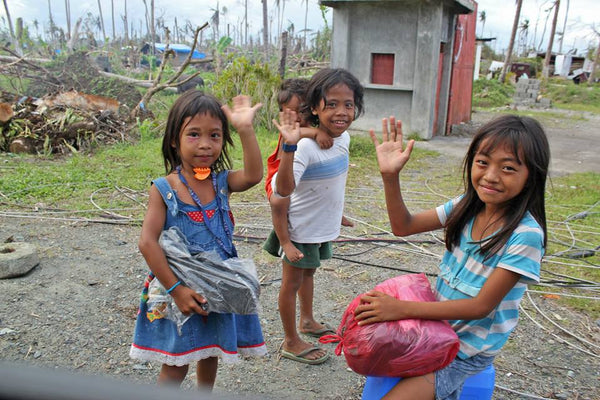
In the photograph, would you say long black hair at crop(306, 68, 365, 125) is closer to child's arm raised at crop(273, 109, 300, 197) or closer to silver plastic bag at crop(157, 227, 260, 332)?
child's arm raised at crop(273, 109, 300, 197)

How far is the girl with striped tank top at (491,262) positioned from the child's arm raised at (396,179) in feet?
0.66

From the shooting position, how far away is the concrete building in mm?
A: 10562

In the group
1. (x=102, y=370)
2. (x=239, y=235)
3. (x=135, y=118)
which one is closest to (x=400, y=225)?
(x=102, y=370)

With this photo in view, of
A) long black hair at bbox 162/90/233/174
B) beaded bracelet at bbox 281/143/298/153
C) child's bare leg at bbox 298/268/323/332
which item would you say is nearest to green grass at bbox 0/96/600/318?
child's bare leg at bbox 298/268/323/332

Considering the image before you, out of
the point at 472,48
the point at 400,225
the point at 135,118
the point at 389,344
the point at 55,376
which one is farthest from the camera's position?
the point at 472,48

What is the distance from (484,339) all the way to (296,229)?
45.4 inches

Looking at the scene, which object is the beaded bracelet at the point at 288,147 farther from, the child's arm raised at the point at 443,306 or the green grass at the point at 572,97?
the green grass at the point at 572,97

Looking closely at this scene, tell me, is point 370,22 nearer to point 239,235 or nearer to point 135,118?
point 135,118

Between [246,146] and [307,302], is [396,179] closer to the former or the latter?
[246,146]

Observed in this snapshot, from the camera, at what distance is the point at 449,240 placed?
1.93m

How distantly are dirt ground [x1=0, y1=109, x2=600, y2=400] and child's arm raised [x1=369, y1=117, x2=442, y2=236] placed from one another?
32.3 inches

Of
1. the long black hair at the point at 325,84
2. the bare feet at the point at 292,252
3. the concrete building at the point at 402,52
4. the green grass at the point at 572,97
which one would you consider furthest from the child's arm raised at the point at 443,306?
the green grass at the point at 572,97

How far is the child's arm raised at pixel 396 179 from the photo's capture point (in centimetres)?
192

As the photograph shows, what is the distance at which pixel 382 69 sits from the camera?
11.3 meters
